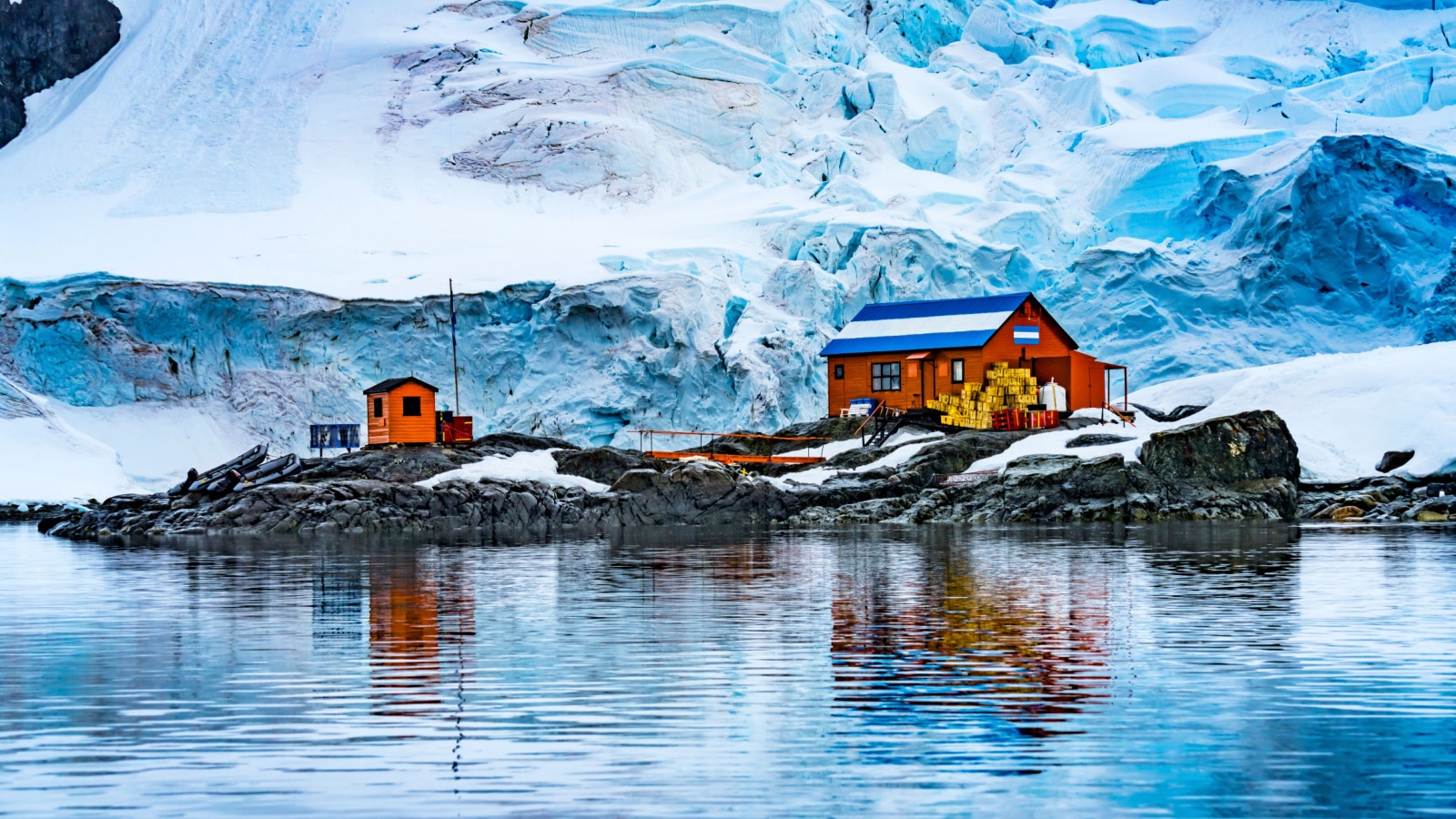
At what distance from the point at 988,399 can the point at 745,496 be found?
25.0 feet

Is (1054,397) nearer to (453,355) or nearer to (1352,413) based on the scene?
(1352,413)

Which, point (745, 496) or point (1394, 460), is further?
point (745, 496)

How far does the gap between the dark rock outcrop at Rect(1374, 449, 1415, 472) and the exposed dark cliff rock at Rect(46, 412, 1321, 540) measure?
2081 mm

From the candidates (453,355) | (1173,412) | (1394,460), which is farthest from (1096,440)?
(453,355)

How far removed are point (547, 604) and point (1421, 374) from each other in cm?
2254

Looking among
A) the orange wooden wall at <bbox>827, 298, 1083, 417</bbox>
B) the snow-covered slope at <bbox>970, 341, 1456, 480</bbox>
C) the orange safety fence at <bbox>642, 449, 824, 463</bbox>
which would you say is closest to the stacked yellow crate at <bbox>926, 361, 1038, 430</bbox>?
the orange wooden wall at <bbox>827, 298, 1083, 417</bbox>

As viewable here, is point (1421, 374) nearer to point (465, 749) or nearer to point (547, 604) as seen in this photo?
point (547, 604)

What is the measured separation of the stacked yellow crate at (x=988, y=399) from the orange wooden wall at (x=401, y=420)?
11.6 metres

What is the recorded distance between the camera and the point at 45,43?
5875 centimetres

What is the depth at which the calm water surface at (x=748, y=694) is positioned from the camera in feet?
19.5

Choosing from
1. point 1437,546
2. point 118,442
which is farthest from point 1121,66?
point 1437,546

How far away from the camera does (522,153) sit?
51.8 m

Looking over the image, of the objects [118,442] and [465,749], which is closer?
[465,749]

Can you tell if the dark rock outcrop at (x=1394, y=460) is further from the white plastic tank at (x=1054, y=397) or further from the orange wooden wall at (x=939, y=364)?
the orange wooden wall at (x=939, y=364)
